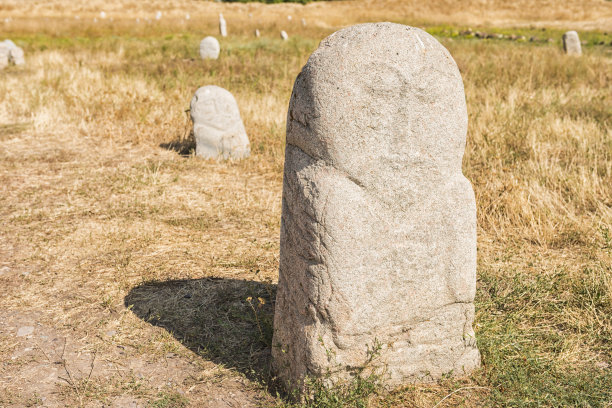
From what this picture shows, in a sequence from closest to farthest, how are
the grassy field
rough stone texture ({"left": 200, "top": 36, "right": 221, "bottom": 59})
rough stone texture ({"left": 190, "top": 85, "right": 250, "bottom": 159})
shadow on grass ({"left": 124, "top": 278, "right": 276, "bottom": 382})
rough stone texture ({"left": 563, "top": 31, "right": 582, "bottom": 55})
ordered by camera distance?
the grassy field, shadow on grass ({"left": 124, "top": 278, "right": 276, "bottom": 382}), rough stone texture ({"left": 190, "top": 85, "right": 250, "bottom": 159}), rough stone texture ({"left": 200, "top": 36, "right": 221, "bottom": 59}), rough stone texture ({"left": 563, "top": 31, "right": 582, "bottom": 55})

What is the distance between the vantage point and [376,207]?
254 centimetres

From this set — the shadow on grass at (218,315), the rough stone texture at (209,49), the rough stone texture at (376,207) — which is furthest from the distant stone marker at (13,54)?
the rough stone texture at (376,207)

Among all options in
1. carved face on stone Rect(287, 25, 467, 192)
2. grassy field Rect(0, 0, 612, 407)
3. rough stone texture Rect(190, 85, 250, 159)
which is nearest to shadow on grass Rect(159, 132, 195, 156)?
grassy field Rect(0, 0, 612, 407)

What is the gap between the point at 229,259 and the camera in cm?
444

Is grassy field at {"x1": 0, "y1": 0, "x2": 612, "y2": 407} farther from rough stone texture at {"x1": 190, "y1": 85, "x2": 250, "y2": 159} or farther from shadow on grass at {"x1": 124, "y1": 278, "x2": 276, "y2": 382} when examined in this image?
rough stone texture at {"x1": 190, "y1": 85, "x2": 250, "y2": 159}

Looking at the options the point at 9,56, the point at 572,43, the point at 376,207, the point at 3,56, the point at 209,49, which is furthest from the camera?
the point at 572,43

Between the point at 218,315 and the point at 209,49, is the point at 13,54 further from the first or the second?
the point at 218,315

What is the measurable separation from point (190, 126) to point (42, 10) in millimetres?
35165

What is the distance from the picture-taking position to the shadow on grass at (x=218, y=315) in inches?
127

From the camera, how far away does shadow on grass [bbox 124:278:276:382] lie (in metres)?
3.22

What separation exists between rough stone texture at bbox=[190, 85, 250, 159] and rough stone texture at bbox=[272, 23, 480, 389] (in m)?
4.61

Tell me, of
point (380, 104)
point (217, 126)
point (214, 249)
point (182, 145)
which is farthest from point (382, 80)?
point (182, 145)

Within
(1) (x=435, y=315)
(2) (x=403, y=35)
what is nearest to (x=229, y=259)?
(1) (x=435, y=315)

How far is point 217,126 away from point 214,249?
2.97 meters
